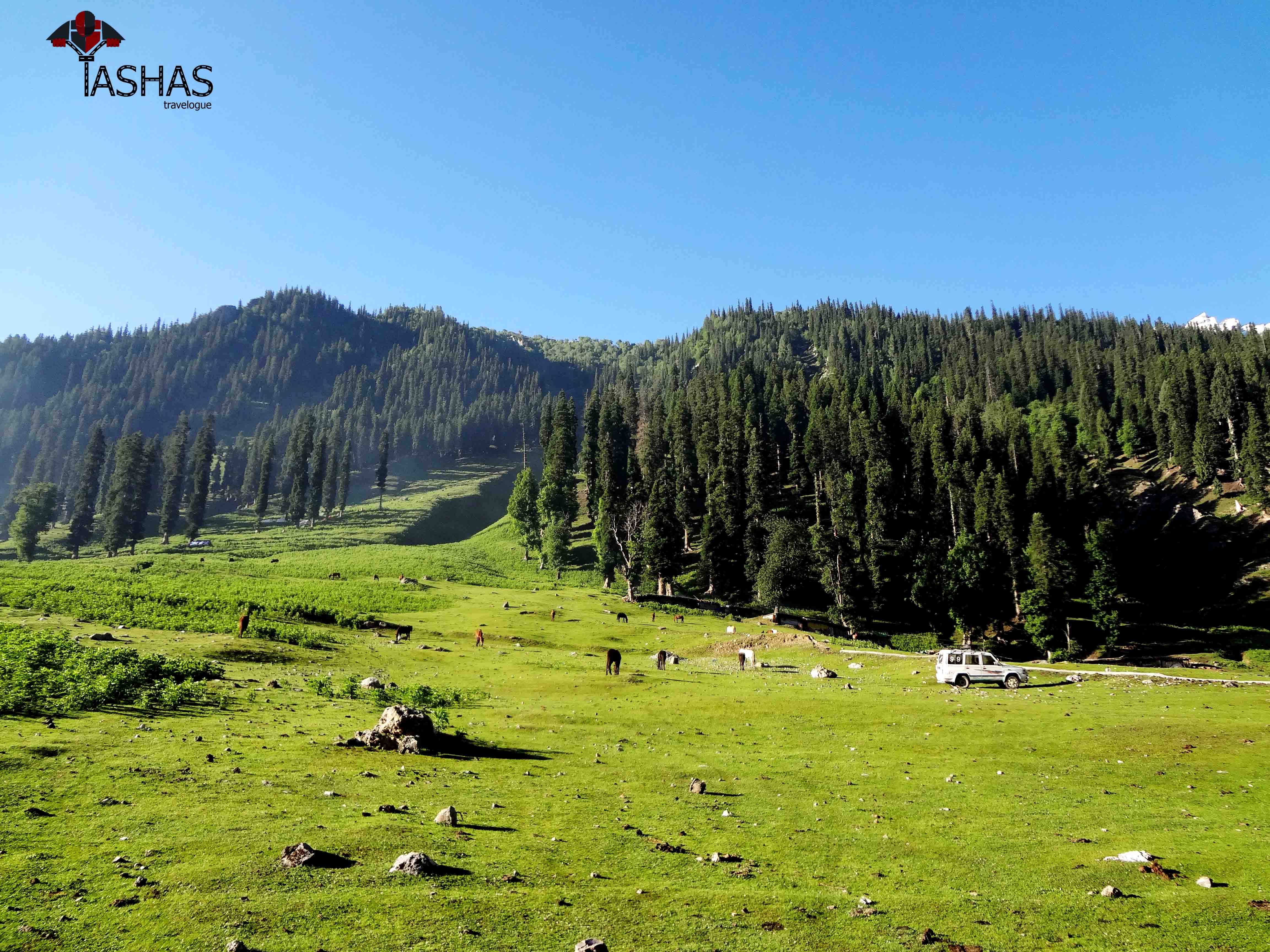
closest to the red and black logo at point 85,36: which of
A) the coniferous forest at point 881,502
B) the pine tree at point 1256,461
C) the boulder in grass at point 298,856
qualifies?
the boulder in grass at point 298,856

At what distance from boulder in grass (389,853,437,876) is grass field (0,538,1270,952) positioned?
20 cm

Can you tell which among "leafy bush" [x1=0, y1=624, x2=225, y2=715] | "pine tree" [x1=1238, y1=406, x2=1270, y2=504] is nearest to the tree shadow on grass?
"leafy bush" [x1=0, y1=624, x2=225, y2=715]

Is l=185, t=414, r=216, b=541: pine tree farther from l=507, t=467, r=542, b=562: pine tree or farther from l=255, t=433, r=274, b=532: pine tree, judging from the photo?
l=507, t=467, r=542, b=562: pine tree

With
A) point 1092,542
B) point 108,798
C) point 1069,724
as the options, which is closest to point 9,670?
point 108,798

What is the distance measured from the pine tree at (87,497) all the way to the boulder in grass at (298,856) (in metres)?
148

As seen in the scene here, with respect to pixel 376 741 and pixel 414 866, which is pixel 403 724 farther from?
pixel 414 866

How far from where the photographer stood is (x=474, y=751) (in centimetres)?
2073

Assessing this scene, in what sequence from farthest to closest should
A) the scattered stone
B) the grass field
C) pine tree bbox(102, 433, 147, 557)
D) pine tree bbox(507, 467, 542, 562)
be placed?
pine tree bbox(102, 433, 147, 557) < pine tree bbox(507, 467, 542, 562) < the scattered stone < the grass field

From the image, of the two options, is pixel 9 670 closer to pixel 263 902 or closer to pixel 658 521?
pixel 263 902

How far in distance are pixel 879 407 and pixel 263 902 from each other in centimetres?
14145

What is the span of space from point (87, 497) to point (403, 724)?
158 meters

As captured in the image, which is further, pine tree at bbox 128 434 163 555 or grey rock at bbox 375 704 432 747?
pine tree at bbox 128 434 163 555

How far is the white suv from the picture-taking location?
39531mm

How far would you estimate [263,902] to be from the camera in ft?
30.1
